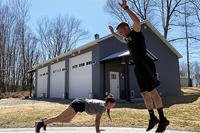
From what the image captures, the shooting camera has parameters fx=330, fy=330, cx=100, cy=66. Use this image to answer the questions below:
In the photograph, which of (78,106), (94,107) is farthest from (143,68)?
(78,106)

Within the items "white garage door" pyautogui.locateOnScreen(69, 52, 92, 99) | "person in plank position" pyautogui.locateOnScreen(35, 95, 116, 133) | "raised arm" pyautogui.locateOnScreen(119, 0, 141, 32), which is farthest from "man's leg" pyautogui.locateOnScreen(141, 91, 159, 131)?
"white garage door" pyautogui.locateOnScreen(69, 52, 92, 99)

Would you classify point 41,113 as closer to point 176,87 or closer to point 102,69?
point 102,69

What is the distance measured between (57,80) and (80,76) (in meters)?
5.36

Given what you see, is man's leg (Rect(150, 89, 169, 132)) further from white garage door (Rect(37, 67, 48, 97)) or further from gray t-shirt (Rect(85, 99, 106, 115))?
white garage door (Rect(37, 67, 48, 97))

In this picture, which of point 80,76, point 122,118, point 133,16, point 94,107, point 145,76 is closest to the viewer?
point 133,16

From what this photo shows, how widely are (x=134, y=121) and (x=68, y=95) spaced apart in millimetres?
15063

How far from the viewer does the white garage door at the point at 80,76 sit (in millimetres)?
24141

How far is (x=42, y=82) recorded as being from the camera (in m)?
35.3

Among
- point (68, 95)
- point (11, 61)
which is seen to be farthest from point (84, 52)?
point (11, 61)

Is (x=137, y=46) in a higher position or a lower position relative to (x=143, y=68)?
higher

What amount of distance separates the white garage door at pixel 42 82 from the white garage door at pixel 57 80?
2.35 m

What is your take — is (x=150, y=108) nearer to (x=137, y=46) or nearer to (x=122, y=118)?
(x=137, y=46)

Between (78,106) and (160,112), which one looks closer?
(160,112)

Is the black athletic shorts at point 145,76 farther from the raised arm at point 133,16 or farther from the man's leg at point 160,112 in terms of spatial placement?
the raised arm at point 133,16
